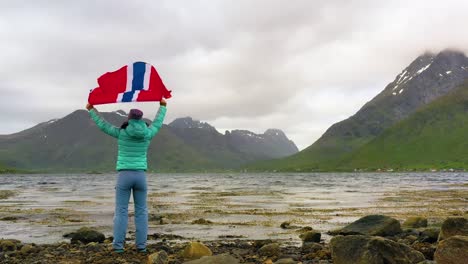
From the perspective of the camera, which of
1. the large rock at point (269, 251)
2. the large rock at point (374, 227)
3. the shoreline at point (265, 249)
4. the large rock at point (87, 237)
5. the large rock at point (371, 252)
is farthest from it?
the large rock at point (374, 227)

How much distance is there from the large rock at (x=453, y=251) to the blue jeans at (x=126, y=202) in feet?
25.8

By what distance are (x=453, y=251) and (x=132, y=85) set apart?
9821 mm

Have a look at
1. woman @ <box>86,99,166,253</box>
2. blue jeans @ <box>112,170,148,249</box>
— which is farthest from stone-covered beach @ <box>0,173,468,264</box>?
woman @ <box>86,99,166,253</box>

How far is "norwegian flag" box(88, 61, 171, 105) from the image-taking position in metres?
13.9

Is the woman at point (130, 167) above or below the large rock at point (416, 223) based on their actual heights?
above

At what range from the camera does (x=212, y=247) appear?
50.2 ft

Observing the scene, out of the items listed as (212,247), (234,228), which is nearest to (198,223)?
(234,228)

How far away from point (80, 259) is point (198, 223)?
11769mm

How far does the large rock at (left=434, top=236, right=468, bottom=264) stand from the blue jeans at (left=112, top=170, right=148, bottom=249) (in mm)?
7866

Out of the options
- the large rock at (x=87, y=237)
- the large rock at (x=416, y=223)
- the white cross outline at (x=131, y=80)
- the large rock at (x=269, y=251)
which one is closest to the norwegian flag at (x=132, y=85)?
the white cross outline at (x=131, y=80)

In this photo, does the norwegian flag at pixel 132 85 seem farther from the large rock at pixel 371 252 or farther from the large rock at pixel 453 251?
the large rock at pixel 453 251

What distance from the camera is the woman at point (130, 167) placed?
41.9 ft

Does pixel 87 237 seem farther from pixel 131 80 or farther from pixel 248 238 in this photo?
pixel 131 80

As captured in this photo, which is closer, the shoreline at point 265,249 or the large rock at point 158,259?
the shoreline at point 265,249
